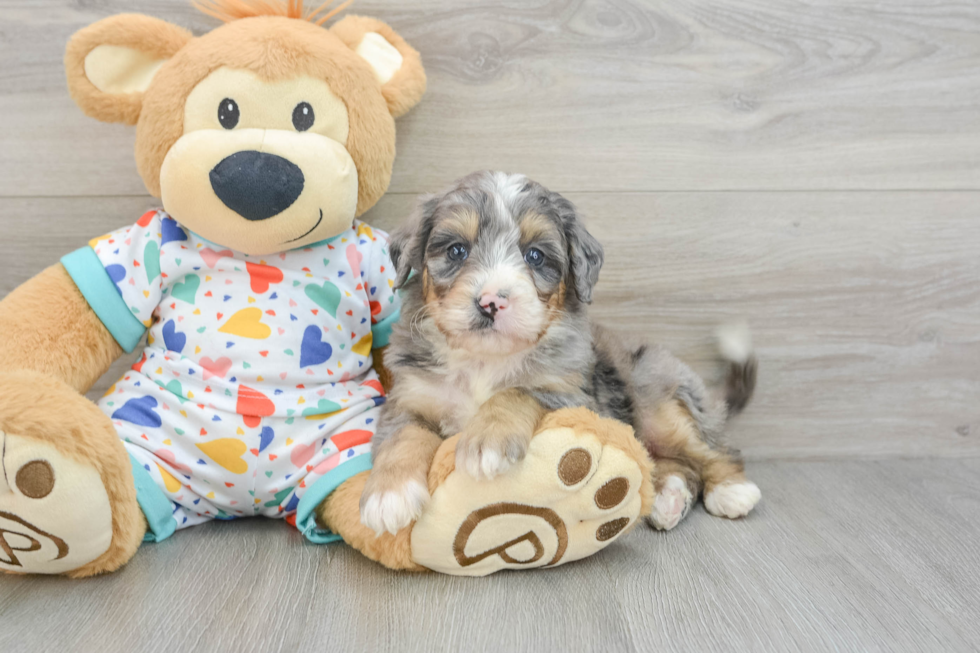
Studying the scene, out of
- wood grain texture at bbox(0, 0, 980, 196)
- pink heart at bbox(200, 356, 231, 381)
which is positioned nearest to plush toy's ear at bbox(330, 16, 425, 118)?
wood grain texture at bbox(0, 0, 980, 196)

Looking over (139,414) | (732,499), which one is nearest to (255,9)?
(139,414)

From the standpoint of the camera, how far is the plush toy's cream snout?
5.72 ft

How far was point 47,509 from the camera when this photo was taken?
57.9 inches

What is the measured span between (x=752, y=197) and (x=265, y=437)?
174 cm

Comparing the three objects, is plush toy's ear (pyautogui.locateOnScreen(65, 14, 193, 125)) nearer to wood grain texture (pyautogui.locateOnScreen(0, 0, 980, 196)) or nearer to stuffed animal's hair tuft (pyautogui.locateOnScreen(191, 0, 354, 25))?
stuffed animal's hair tuft (pyautogui.locateOnScreen(191, 0, 354, 25))

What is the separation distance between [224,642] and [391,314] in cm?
100

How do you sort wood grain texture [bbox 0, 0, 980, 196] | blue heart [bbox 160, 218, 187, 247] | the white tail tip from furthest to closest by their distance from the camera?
the white tail tip, wood grain texture [bbox 0, 0, 980, 196], blue heart [bbox 160, 218, 187, 247]

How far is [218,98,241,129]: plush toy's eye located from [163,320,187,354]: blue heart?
0.55 metres

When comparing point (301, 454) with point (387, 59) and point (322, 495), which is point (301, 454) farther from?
point (387, 59)

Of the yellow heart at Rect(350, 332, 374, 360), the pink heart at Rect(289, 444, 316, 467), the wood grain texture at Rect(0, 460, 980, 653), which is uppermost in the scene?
the yellow heart at Rect(350, 332, 374, 360)

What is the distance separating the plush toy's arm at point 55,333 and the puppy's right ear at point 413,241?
0.81 meters

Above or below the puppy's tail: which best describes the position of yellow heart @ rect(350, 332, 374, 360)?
above

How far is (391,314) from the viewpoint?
2119 millimetres

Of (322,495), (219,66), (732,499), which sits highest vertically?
(219,66)
